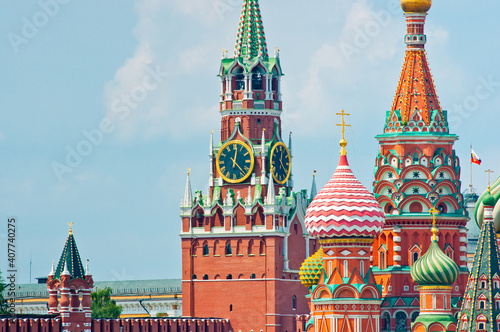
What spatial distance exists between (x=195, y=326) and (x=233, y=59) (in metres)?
23.0

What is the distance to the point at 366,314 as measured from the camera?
111812mm

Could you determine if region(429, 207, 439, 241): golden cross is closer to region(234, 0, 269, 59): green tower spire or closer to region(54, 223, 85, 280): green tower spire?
region(54, 223, 85, 280): green tower spire

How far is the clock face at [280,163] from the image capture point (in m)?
155

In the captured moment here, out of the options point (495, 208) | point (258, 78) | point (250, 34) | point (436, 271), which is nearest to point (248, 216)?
point (258, 78)

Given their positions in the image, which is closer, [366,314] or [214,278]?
[366,314]

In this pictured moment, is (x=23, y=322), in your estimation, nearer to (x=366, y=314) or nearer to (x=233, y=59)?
(x=366, y=314)

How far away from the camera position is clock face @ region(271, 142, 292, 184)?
508ft

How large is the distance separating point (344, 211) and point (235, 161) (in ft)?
141

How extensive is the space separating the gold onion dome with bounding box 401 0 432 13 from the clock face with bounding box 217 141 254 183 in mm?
23898

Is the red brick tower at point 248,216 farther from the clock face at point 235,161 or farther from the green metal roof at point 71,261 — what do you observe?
the green metal roof at point 71,261

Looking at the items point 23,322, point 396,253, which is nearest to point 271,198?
point 396,253

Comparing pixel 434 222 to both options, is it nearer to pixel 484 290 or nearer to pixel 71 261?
pixel 484 290

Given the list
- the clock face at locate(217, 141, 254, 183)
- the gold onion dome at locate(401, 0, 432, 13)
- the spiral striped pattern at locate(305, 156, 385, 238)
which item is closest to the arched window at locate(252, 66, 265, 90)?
the clock face at locate(217, 141, 254, 183)

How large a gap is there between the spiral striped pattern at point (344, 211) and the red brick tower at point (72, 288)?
2206 cm
